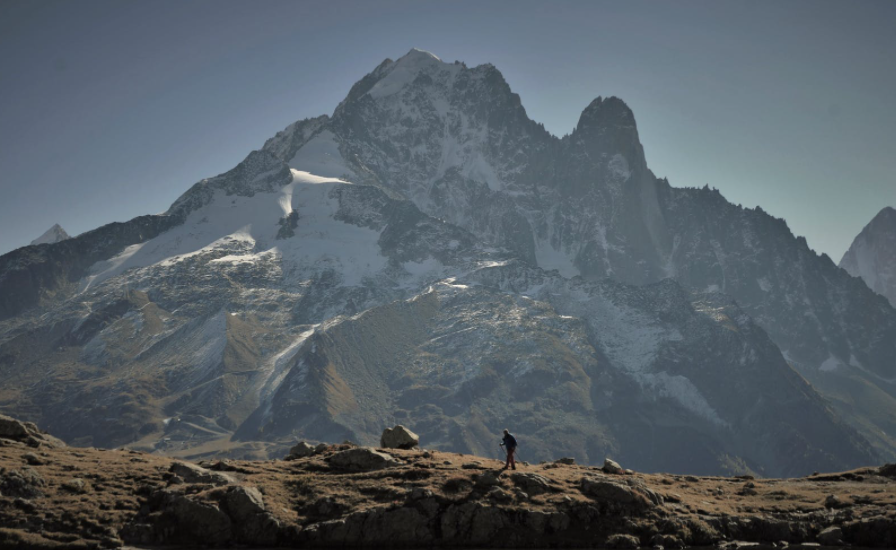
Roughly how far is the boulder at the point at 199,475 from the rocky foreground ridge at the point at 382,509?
0.35 ft

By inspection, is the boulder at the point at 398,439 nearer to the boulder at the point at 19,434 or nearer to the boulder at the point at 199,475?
the boulder at the point at 199,475

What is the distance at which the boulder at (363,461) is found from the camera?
7000cm

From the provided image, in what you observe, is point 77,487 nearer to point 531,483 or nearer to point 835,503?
point 531,483

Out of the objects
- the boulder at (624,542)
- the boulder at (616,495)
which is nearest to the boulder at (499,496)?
the boulder at (616,495)

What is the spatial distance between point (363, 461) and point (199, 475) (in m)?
13.2

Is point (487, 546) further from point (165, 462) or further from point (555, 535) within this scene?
point (165, 462)

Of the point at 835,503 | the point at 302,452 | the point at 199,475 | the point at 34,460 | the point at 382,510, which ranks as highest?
the point at 302,452

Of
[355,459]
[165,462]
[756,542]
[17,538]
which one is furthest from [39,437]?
[756,542]

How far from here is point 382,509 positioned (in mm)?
61875

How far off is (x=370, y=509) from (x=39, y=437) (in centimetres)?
3667

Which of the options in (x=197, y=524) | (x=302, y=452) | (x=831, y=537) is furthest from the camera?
(x=302, y=452)

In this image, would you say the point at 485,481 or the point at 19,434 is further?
the point at 19,434

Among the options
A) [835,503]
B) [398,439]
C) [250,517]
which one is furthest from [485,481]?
[835,503]

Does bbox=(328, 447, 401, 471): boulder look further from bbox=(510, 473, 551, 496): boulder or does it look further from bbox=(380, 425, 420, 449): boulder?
bbox=(380, 425, 420, 449): boulder
